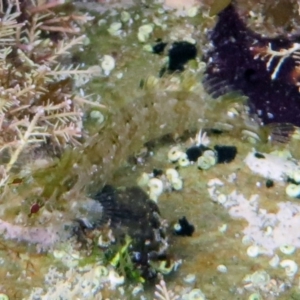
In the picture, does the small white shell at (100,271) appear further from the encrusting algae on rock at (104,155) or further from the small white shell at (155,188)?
the small white shell at (155,188)

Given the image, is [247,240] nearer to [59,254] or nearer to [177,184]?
[177,184]

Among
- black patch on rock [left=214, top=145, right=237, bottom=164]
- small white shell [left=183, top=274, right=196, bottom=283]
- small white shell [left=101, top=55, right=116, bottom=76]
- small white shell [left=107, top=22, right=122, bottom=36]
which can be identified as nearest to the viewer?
small white shell [left=183, top=274, right=196, bottom=283]

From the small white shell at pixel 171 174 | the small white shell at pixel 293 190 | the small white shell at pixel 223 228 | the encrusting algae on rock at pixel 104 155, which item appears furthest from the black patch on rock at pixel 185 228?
the small white shell at pixel 293 190

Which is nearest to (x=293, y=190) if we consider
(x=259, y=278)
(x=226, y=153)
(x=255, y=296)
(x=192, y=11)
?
(x=226, y=153)

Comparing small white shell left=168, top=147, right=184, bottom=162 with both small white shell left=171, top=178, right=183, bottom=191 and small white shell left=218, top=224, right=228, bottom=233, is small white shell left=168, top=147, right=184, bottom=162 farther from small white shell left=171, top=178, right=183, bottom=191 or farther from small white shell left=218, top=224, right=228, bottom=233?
small white shell left=218, top=224, right=228, bottom=233

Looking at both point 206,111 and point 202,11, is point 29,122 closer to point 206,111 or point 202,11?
point 206,111

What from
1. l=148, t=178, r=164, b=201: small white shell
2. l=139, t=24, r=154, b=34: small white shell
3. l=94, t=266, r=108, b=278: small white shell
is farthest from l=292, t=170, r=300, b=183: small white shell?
l=139, t=24, r=154, b=34: small white shell

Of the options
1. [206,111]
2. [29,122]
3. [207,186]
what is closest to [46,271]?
[29,122]
